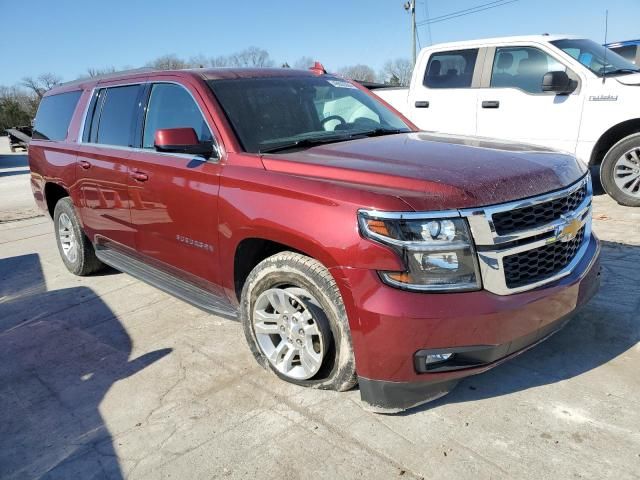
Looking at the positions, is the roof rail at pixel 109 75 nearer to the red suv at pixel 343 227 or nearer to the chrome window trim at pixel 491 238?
the red suv at pixel 343 227

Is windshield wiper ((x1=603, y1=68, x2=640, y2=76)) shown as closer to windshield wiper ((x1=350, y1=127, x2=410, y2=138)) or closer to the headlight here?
A: windshield wiper ((x1=350, y1=127, x2=410, y2=138))

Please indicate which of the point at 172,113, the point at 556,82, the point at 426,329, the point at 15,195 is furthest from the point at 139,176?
the point at 15,195

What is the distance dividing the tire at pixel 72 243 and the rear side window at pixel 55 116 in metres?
0.71

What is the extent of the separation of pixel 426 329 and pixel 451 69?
240 inches

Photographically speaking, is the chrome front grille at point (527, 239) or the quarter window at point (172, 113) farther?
the quarter window at point (172, 113)

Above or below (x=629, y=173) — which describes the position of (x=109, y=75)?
above

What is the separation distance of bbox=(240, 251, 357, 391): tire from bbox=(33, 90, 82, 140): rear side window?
3.22 metres

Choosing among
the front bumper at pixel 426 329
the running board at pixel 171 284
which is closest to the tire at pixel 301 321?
the front bumper at pixel 426 329

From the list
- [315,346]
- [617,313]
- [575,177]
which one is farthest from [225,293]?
[617,313]

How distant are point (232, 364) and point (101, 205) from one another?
202 cm

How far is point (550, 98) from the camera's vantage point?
6.60 metres

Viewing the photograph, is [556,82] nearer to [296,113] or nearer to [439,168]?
[296,113]

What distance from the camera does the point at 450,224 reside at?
2287 mm

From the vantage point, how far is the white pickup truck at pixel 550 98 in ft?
20.6
